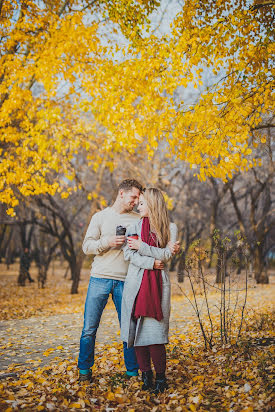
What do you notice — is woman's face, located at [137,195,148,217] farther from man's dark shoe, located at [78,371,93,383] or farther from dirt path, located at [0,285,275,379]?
dirt path, located at [0,285,275,379]

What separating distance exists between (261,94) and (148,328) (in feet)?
11.3

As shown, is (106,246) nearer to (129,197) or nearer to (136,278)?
(136,278)

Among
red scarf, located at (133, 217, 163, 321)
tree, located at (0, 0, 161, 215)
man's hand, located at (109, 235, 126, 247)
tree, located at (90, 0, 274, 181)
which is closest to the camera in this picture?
red scarf, located at (133, 217, 163, 321)

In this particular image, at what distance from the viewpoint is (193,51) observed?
468cm

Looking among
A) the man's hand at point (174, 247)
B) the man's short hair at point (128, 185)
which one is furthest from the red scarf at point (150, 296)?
the man's short hair at point (128, 185)

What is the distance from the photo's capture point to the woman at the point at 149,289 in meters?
2.98

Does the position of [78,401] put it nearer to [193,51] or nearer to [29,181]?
[193,51]

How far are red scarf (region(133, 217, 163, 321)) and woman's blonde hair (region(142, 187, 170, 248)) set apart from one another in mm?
87

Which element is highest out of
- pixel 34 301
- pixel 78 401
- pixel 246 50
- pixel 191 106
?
pixel 246 50

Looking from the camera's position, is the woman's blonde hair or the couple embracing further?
the woman's blonde hair

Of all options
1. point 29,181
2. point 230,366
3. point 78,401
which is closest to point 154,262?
point 78,401

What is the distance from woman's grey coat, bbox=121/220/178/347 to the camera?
2.98m

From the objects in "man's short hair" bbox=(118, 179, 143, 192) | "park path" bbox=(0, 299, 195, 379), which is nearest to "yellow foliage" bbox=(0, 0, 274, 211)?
"man's short hair" bbox=(118, 179, 143, 192)

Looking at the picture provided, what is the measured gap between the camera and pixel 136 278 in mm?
3072
